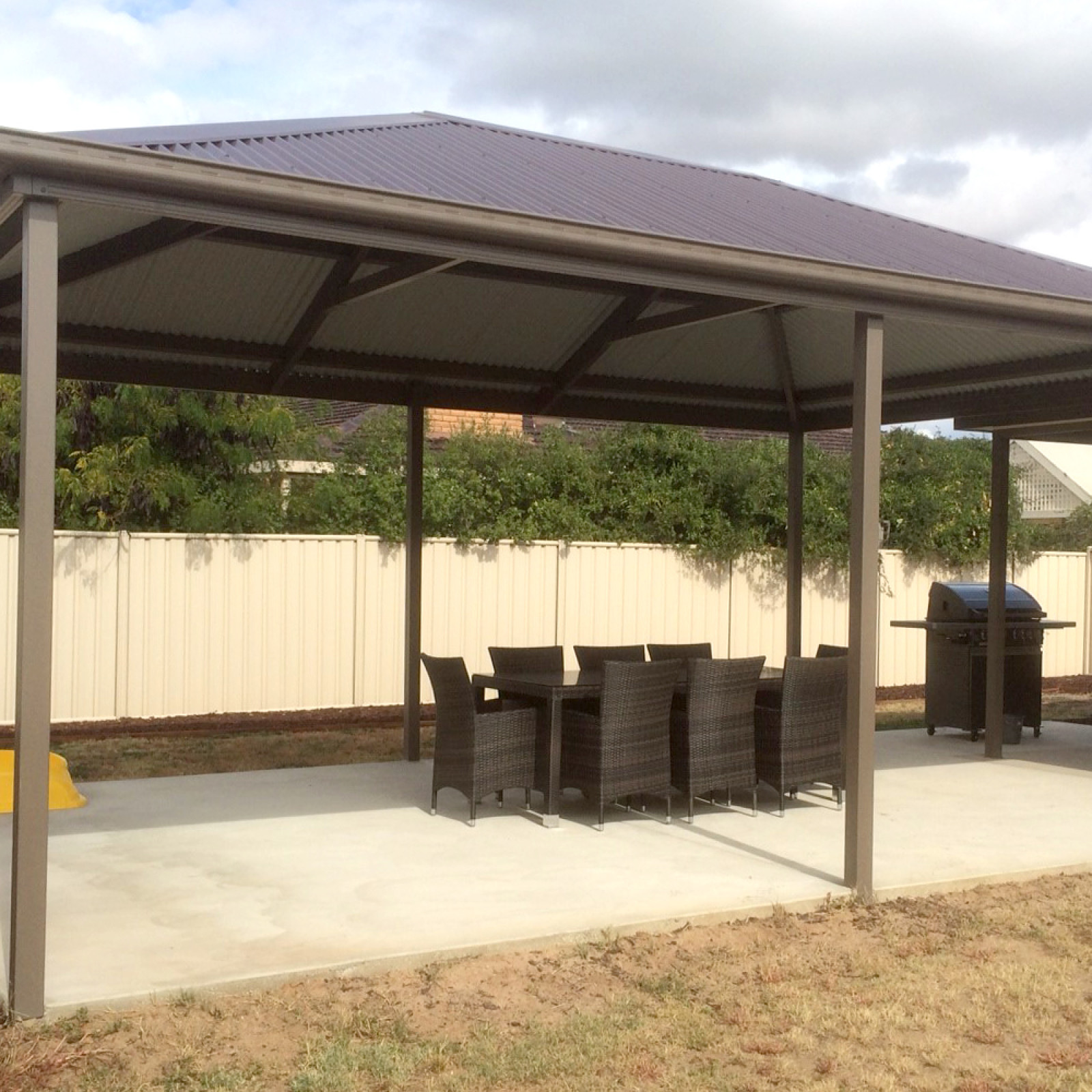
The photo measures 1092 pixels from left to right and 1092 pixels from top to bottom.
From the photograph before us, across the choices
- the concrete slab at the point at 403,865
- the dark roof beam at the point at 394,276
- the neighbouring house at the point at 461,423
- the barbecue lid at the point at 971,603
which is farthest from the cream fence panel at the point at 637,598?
the dark roof beam at the point at 394,276

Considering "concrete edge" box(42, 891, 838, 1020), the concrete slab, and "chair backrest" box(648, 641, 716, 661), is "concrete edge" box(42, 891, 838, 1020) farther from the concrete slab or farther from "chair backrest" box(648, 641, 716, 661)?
"chair backrest" box(648, 641, 716, 661)

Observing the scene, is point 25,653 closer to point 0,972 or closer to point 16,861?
point 16,861

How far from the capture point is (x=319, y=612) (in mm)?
13031

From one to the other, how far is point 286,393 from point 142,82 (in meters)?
15.9

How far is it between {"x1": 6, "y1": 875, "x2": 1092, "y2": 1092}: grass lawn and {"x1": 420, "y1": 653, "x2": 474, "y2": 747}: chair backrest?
7.11 feet

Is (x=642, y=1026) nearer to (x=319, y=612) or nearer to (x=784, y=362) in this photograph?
(x=784, y=362)

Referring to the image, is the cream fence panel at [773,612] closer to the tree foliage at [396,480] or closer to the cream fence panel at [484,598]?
the tree foliage at [396,480]

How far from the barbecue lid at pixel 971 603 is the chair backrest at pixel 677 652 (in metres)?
3.15

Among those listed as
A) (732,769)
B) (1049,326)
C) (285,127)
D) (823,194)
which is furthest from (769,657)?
(285,127)

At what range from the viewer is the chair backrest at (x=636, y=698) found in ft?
23.2

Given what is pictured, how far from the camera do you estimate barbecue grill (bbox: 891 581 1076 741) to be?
11227 mm

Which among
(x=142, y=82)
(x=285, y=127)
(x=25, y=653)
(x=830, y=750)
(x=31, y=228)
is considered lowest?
(x=830, y=750)

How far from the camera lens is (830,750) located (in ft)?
25.5

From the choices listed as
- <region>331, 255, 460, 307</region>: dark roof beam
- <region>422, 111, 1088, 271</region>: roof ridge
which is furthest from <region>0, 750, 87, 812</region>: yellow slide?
<region>422, 111, 1088, 271</region>: roof ridge
